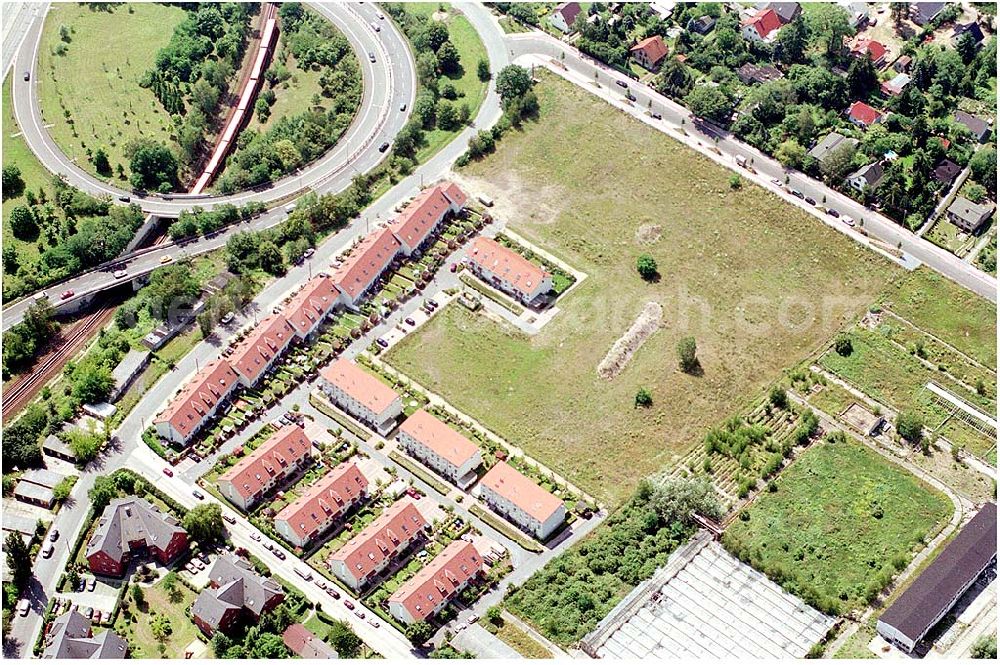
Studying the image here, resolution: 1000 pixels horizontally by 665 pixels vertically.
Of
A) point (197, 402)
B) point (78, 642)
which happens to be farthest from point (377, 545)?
point (78, 642)

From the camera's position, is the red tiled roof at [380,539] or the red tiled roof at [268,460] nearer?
the red tiled roof at [380,539]

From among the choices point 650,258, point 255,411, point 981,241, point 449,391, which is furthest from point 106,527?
point 981,241

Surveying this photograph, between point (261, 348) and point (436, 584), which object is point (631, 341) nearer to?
point (261, 348)

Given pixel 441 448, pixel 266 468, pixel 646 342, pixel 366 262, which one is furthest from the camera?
pixel 366 262

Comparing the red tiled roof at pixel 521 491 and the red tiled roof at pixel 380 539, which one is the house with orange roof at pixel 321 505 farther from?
the red tiled roof at pixel 521 491

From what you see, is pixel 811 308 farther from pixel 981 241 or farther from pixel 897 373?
pixel 981 241

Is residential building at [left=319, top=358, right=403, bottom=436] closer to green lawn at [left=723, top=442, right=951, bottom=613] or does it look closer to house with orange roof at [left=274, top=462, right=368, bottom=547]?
house with orange roof at [left=274, top=462, right=368, bottom=547]

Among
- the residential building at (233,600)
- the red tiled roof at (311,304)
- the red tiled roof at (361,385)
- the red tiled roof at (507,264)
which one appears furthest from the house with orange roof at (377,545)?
the red tiled roof at (507,264)
